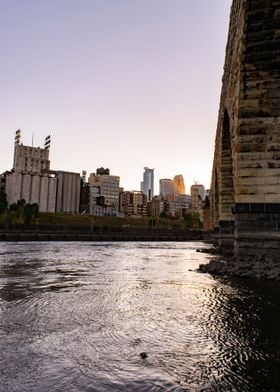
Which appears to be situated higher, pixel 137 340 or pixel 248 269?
pixel 248 269

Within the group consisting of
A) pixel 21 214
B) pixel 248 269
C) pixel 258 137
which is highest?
pixel 258 137

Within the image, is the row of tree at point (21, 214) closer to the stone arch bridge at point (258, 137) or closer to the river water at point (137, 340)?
the stone arch bridge at point (258, 137)

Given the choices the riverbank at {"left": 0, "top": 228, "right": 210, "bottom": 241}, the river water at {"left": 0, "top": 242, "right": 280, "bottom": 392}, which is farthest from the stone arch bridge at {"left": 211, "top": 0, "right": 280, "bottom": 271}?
the riverbank at {"left": 0, "top": 228, "right": 210, "bottom": 241}

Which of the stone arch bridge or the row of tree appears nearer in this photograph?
the stone arch bridge

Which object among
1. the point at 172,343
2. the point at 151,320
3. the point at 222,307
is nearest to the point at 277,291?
A: the point at 222,307

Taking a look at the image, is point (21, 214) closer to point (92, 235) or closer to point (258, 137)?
point (92, 235)

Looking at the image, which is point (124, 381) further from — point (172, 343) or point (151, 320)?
point (151, 320)

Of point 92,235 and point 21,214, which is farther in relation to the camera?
point 21,214

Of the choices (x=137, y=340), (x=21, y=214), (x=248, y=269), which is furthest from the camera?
(x=21, y=214)

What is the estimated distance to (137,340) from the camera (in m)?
4.23

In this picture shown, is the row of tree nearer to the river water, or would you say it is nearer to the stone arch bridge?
the stone arch bridge

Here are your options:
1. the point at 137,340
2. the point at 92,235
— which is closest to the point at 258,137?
the point at 137,340

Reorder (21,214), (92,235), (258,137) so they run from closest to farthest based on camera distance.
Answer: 1. (258,137)
2. (92,235)
3. (21,214)

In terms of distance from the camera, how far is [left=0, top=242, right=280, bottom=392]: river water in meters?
3.04
